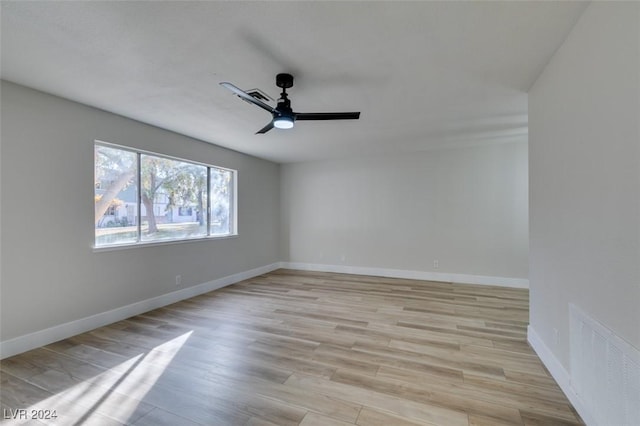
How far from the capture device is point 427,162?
5469mm

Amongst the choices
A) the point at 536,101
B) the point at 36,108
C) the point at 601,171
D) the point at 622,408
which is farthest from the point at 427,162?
the point at 36,108

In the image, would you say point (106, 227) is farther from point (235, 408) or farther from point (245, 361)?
point (235, 408)

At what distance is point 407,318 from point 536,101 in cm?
270

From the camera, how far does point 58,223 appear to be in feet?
9.48

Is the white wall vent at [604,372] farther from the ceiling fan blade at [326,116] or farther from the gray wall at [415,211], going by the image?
the gray wall at [415,211]

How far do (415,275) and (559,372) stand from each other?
3.48m

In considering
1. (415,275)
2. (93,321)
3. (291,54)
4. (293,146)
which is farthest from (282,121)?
(415,275)

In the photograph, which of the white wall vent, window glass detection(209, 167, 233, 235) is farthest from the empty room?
window glass detection(209, 167, 233, 235)

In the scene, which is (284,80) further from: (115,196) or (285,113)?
(115,196)

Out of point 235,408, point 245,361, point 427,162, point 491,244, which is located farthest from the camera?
point 427,162

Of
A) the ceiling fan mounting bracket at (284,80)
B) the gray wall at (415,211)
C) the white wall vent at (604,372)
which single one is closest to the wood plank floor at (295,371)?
the white wall vent at (604,372)

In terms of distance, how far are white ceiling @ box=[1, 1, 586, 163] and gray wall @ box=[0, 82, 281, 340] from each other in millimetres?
268

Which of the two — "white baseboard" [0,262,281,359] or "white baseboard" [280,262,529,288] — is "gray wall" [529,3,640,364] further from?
"white baseboard" [0,262,281,359]

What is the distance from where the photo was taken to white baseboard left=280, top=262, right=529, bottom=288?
4.89 m
